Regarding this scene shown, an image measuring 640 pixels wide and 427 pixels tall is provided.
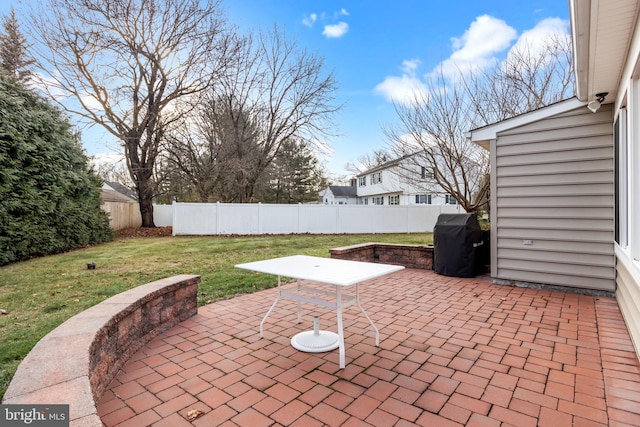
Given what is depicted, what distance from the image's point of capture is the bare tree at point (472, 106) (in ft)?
26.6

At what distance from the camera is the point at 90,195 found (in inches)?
398

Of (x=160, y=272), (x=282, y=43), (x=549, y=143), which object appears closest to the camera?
(x=549, y=143)

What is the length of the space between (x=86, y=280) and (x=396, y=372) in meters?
4.95

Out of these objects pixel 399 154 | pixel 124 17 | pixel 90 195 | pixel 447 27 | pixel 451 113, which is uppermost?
pixel 124 17

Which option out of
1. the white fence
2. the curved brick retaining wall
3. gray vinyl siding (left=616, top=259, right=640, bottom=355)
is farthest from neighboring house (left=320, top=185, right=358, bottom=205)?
the curved brick retaining wall

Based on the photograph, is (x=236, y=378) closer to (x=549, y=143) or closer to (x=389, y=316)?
(x=389, y=316)

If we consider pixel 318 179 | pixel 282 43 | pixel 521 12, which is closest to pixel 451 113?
pixel 521 12

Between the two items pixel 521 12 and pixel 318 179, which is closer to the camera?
pixel 521 12

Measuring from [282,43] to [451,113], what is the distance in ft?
33.6

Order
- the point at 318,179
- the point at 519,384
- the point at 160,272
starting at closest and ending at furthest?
the point at 519,384
the point at 160,272
the point at 318,179

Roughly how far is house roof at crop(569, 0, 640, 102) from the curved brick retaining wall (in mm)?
3586

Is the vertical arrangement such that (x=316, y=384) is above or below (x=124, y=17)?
below

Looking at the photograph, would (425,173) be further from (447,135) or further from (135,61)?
(135,61)

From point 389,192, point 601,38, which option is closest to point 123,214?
point 601,38
